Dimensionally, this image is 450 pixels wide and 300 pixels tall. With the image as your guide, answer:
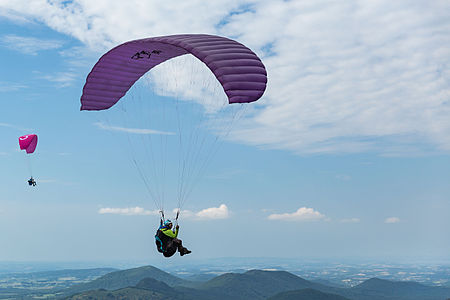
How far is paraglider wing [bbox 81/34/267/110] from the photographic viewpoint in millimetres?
22234

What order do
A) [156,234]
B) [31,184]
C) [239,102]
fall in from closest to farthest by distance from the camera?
[239,102] → [156,234] → [31,184]

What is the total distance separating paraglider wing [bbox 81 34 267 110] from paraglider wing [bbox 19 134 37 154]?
17804 mm

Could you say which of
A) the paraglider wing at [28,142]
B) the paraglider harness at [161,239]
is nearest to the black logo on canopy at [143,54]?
the paraglider harness at [161,239]

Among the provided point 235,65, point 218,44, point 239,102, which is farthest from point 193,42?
point 239,102

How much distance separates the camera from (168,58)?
3067 cm

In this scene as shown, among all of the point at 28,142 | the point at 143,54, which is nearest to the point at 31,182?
the point at 28,142

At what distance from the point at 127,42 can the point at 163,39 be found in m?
2.72

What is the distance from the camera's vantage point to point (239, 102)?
71.2 feet

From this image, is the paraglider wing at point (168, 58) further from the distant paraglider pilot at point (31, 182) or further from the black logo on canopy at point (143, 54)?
the distant paraglider pilot at point (31, 182)

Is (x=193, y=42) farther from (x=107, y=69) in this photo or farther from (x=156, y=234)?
(x=156, y=234)

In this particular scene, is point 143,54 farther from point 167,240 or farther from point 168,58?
point 167,240

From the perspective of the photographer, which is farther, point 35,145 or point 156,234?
point 35,145

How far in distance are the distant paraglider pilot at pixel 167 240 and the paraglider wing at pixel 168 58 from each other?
28.0 ft

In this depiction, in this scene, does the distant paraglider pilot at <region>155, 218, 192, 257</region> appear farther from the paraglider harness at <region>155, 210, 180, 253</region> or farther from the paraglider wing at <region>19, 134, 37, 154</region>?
the paraglider wing at <region>19, 134, 37, 154</region>
